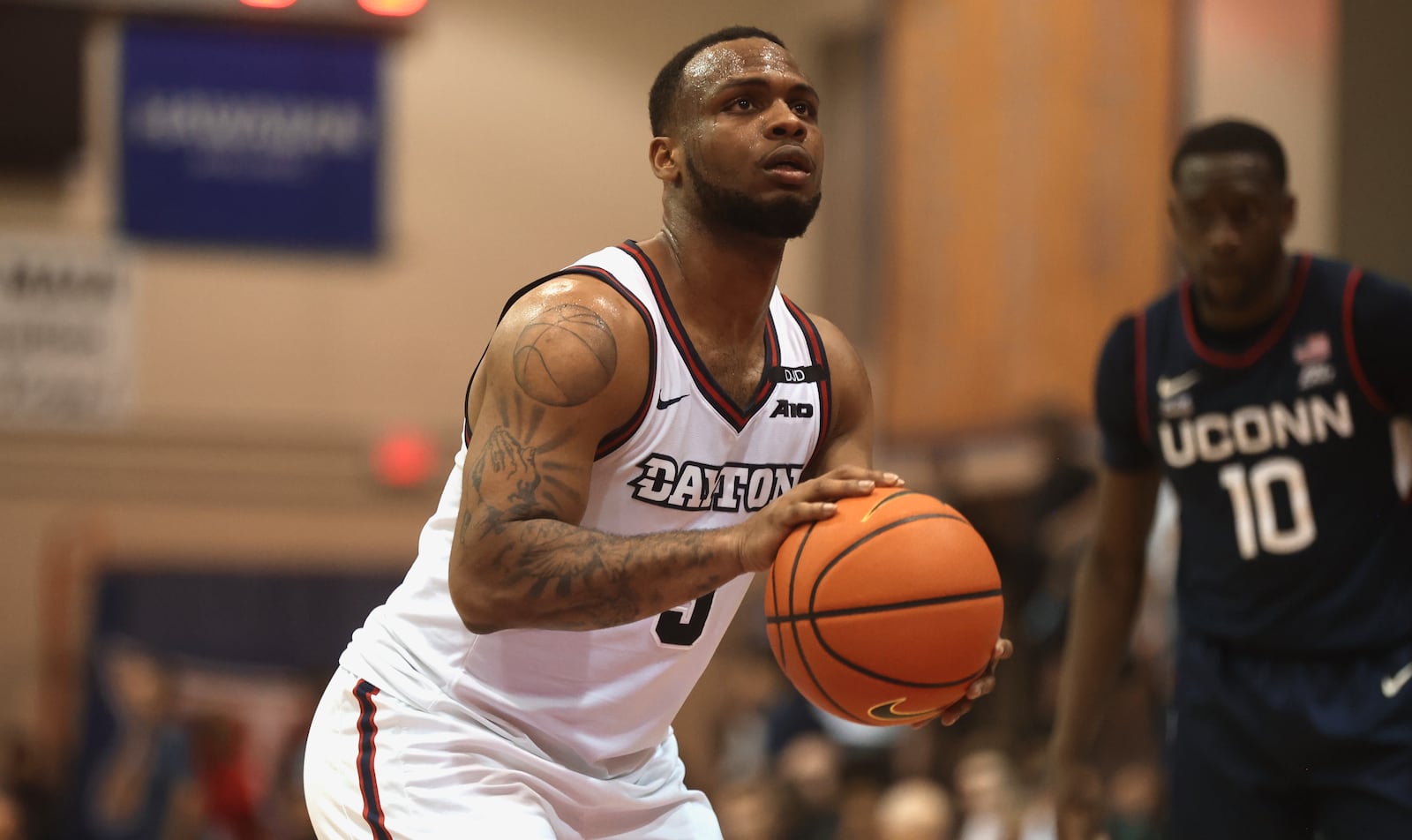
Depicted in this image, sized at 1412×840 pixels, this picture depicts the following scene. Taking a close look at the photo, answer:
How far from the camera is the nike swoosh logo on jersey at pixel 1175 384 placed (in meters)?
4.32

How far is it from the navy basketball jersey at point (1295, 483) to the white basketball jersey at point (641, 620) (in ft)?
4.06

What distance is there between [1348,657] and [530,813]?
83.2 inches

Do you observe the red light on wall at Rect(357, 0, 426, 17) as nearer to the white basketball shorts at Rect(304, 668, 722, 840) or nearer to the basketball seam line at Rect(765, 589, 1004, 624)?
the white basketball shorts at Rect(304, 668, 722, 840)

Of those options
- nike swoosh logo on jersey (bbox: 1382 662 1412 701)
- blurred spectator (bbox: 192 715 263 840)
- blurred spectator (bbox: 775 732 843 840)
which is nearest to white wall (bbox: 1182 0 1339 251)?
blurred spectator (bbox: 775 732 843 840)

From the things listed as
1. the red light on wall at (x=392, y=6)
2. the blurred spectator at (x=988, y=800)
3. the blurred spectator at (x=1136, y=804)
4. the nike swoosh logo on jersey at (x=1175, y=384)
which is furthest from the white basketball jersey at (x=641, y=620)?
the red light on wall at (x=392, y=6)

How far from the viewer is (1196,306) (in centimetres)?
439

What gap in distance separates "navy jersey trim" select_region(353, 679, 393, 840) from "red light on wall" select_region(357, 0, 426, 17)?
1075 centimetres

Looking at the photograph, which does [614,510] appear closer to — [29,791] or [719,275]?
[719,275]

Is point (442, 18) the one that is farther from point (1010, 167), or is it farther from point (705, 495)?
point (705, 495)

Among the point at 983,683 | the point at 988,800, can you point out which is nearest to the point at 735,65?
the point at 983,683

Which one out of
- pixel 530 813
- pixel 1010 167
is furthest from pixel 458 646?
pixel 1010 167

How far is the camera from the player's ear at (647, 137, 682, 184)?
3516 mm

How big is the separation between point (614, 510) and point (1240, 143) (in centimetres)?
196

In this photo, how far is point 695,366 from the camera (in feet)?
11.0
